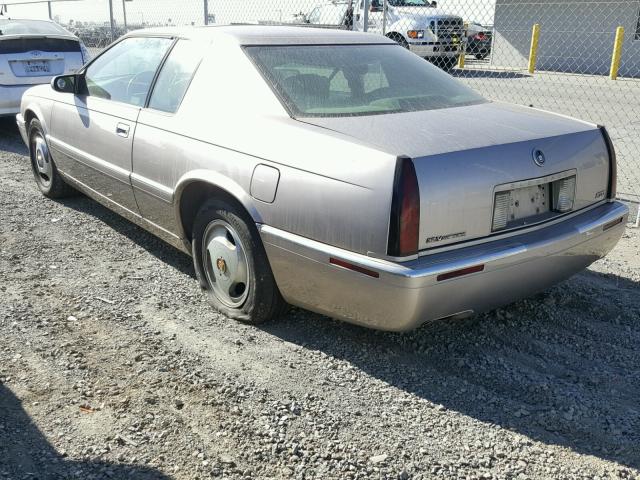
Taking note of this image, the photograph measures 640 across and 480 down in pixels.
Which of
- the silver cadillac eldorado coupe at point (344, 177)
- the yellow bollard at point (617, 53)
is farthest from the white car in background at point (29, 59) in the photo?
the yellow bollard at point (617, 53)

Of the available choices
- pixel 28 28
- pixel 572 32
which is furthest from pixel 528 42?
pixel 28 28

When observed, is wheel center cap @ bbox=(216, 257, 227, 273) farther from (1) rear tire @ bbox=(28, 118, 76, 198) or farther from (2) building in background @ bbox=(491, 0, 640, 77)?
(2) building in background @ bbox=(491, 0, 640, 77)

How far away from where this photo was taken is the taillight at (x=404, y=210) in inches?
110

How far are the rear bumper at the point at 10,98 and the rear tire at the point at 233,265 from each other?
578 centimetres

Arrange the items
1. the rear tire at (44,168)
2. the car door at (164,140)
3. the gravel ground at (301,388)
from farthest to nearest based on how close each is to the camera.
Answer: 1. the rear tire at (44,168)
2. the car door at (164,140)
3. the gravel ground at (301,388)

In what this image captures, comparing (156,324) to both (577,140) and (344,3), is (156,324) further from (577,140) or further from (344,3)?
(344,3)

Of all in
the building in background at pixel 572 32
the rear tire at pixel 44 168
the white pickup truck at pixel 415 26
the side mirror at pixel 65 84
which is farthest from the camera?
the building in background at pixel 572 32

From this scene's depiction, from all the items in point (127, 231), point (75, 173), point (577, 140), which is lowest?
point (127, 231)

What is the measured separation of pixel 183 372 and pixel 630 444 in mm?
2036

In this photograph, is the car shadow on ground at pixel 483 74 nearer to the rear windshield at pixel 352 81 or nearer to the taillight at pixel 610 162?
the rear windshield at pixel 352 81

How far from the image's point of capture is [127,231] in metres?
5.38

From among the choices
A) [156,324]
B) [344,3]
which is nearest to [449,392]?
[156,324]

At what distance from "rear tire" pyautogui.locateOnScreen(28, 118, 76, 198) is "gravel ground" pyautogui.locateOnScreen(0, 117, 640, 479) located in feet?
5.58

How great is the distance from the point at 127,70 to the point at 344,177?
251cm
